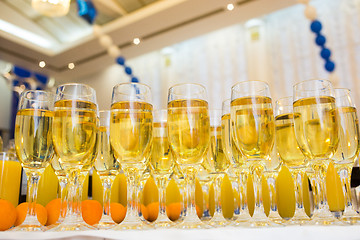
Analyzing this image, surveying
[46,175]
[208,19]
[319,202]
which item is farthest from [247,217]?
[208,19]

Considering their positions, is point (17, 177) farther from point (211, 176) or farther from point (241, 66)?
point (241, 66)

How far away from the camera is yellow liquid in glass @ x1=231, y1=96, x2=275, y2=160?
634 mm

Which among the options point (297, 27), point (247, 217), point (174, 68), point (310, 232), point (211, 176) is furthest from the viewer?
point (174, 68)

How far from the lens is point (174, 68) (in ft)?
17.8

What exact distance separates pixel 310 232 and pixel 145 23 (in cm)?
445

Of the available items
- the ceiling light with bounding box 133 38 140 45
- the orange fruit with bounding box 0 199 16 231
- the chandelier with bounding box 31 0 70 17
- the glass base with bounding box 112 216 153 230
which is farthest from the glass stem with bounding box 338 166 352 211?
the ceiling light with bounding box 133 38 140 45

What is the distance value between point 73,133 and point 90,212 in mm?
202

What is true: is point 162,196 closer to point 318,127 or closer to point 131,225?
point 131,225

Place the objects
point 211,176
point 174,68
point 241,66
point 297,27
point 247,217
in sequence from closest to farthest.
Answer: point 247,217
point 211,176
point 297,27
point 241,66
point 174,68

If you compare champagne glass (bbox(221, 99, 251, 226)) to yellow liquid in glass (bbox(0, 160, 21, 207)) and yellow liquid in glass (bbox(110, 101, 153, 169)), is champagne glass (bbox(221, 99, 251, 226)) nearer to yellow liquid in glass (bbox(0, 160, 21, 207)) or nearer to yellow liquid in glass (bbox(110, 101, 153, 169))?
yellow liquid in glass (bbox(110, 101, 153, 169))

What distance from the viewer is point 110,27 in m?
4.83

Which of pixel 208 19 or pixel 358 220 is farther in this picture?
pixel 208 19

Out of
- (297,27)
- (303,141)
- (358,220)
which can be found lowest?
(358,220)

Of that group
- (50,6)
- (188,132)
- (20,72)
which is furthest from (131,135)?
Result: (20,72)
